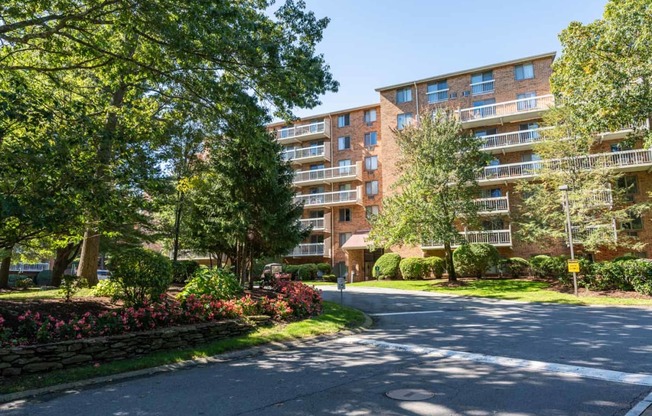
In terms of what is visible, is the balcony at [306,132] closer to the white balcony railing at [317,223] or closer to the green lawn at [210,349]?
the white balcony railing at [317,223]

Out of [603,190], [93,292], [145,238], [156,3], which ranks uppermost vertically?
[156,3]

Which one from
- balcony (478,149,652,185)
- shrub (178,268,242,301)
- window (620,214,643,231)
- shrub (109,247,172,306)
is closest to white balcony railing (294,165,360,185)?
balcony (478,149,652,185)

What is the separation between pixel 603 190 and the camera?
23.2 metres

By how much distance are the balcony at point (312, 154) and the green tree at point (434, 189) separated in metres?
12.9

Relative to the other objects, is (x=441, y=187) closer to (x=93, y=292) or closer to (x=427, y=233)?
(x=427, y=233)

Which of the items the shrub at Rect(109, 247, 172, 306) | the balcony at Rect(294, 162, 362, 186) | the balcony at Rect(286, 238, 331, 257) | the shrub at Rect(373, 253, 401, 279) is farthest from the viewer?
the balcony at Rect(286, 238, 331, 257)

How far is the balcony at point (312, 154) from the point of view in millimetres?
39500

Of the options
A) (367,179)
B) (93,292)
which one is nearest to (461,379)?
(93,292)

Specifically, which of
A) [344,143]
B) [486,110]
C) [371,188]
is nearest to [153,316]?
[486,110]

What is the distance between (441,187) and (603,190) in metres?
8.84

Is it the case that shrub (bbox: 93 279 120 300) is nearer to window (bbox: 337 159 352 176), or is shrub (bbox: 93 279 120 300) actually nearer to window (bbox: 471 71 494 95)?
window (bbox: 337 159 352 176)

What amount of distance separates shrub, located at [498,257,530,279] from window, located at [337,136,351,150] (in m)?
18.1

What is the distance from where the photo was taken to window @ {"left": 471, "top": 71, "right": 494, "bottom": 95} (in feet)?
109

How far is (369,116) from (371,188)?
7047 mm
